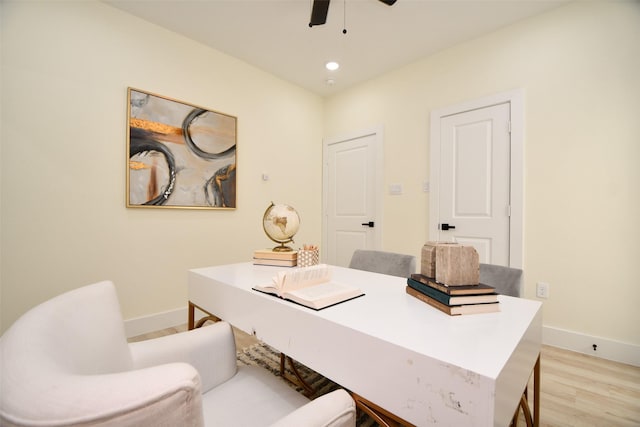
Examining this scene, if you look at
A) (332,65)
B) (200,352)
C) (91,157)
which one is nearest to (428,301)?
(200,352)

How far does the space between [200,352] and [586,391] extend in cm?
217

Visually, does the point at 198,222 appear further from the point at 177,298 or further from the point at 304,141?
the point at 304,141

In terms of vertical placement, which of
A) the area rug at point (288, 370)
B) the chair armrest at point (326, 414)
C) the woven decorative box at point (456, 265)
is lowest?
the area rug at point (288, 370)

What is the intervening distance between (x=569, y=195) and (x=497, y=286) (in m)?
1.48

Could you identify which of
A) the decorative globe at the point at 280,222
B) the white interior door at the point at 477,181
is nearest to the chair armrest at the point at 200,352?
the decorative globe at the point at 280,222

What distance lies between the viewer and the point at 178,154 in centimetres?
271

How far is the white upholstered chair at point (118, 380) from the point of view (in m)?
0.36

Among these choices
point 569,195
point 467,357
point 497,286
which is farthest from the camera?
point 569,195

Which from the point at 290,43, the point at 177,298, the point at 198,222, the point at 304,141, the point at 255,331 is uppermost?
the point at 290,43

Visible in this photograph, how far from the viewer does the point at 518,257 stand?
2.45m

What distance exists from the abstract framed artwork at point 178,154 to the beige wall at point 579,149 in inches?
99.3

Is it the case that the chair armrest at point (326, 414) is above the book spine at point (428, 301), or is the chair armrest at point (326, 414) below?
below

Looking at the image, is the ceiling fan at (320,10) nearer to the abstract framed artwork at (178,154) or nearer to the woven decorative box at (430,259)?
the abstract framed artwork at (178,154)

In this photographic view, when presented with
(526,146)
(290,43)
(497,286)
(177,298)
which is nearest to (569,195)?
(526,146)
